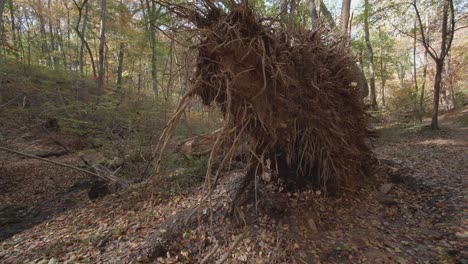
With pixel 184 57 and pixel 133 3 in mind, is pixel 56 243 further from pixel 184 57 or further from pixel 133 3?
pixel 133 3

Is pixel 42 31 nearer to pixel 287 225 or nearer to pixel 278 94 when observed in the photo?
pixel 278 94

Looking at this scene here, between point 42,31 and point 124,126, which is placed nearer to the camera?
point 124,126

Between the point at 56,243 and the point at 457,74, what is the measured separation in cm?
1894

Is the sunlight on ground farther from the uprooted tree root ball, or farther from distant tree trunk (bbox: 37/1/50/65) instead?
distant tree trunk (bbox: 37/1/50/65)

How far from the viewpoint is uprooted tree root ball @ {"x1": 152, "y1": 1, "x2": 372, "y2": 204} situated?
2064 mm

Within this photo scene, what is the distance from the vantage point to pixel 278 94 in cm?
232

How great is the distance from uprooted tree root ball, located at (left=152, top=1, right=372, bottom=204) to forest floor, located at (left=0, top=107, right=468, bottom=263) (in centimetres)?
51

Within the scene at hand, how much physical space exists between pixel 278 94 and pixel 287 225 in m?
1.65

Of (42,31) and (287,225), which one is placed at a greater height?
(42,31)

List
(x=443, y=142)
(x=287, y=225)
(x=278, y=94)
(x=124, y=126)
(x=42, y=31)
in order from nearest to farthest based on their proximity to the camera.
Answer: (x=278, y=94)
(x=287, y=225)
(x=443, y=142)
(x=124, y=126)
(x=42, y=31)

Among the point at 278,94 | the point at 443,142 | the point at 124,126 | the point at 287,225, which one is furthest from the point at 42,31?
the point at 443,142

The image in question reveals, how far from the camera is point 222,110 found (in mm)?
2441

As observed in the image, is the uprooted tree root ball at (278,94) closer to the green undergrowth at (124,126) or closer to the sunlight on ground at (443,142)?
the green undergrowth at (124,126)

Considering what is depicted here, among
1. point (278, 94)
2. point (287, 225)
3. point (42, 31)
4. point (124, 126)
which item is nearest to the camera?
point (278, 94)
